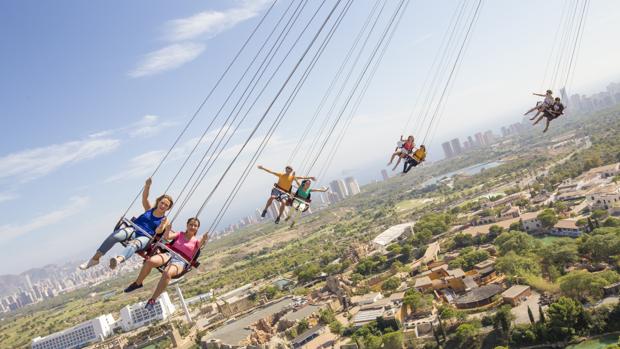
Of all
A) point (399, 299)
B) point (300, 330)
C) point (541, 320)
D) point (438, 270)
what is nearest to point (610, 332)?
point (541, 320)

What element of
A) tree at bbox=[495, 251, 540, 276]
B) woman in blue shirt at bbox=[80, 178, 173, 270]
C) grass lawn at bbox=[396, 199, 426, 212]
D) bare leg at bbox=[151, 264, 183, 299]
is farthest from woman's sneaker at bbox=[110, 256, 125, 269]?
grass lawn at bbox=[396, 199, 426, 212]

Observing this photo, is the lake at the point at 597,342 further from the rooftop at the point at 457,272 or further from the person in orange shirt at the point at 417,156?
the person in orange shirt at the point at 417,156

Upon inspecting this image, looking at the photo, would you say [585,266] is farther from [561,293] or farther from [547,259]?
[561,293]

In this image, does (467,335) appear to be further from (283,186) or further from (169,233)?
(169,233)

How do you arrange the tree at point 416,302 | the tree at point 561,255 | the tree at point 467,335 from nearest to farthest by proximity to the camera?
the tree at point 467,335
the tree at point 416,302
the tree at point 561,255

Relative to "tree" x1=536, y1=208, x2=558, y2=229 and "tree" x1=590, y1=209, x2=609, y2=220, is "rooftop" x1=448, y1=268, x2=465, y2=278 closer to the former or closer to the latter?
"tree" x1=536, y1=208, x2=558, y2=229

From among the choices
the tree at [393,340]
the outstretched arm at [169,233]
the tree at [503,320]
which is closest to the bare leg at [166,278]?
the outstretched arm at [169,233]
